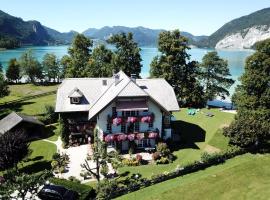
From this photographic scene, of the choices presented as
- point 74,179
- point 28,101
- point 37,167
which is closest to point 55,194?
point 74,179

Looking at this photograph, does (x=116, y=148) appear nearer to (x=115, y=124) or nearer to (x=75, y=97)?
(x=115, y=124)

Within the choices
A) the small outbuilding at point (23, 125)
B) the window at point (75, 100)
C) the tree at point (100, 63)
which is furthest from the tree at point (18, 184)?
the tree at point (100, 63)

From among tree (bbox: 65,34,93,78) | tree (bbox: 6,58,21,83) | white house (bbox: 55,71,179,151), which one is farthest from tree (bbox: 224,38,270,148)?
tree (bbox: 6,58,21,83)

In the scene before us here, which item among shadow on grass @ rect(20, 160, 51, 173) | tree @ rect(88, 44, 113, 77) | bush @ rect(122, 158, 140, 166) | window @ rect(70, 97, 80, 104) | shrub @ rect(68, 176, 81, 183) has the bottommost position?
shadow on grass @ rect(20, 160, 51, 173)

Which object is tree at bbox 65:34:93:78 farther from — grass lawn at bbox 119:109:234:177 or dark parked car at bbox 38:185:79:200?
dark parked car at bbox 38:185:79:200

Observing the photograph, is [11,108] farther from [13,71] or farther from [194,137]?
[13,71]

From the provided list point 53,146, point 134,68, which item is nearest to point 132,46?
point 134,68
